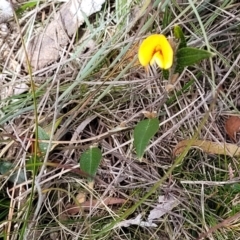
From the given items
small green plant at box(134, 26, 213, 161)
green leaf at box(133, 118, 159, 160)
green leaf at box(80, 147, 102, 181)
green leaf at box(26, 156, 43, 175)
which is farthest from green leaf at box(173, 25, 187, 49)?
green leaf at box(26, 156, 43, 175)

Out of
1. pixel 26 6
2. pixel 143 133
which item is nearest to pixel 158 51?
pixel 143 133

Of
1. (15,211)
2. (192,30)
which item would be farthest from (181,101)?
(15,211)

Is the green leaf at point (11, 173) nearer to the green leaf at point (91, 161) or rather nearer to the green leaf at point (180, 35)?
the green leaf at point (91, 161)

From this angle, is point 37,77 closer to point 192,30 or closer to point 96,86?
point 96,86

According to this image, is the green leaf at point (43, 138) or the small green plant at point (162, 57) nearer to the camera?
the small green plant at point (162, 57)

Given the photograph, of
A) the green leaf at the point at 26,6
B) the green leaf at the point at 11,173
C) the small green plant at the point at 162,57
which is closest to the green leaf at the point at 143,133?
the small green plant at the point at 162,57

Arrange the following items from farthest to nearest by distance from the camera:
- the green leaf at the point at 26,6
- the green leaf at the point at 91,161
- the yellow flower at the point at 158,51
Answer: the green leaf at the point at 26,6 → the green leaf at the point at 91,161 → the yellow flower at the point at 158,51

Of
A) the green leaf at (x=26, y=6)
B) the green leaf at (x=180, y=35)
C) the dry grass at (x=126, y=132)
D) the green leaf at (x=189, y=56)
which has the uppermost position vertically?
the green leaf at (x=26, y=6)
